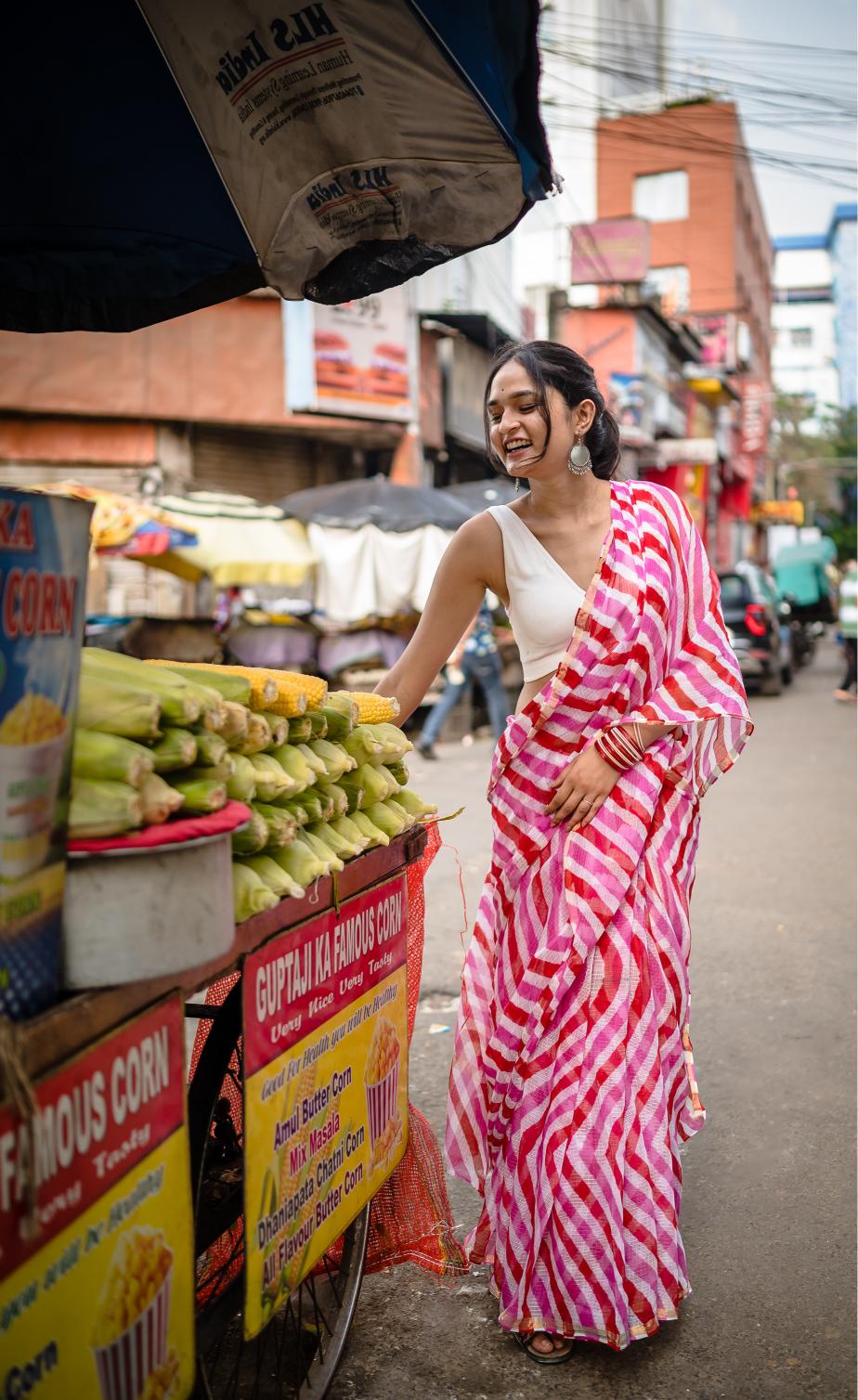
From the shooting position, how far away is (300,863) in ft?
6.29

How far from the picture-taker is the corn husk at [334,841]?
210cm

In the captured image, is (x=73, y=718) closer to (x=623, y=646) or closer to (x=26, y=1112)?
(x=26, y=1112)

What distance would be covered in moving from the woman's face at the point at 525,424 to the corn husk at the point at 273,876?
1131mm

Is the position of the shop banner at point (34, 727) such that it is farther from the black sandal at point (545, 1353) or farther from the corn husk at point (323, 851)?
the black sandal at point (545, 1353)

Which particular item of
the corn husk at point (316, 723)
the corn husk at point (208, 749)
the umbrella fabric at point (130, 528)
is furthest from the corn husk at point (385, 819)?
the umbrella fabric at point (130, 528)

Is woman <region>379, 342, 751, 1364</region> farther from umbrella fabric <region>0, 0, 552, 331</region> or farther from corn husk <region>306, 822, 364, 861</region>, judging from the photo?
corn husk <region>306, 822, 364, 861</region>

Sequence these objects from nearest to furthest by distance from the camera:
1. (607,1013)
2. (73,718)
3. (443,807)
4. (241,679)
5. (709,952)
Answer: (73,718)
(241,679)
(607,1013)
(709,952)
(443,807)

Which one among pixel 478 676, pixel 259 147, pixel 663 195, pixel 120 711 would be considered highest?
pixel 663 195

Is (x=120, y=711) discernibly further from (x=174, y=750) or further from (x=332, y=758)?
(x=332, y=758)

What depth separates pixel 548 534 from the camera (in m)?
2.69

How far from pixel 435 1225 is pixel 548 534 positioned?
1526 millimetres

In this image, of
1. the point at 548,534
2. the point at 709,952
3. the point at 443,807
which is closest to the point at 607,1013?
the point at 548,534

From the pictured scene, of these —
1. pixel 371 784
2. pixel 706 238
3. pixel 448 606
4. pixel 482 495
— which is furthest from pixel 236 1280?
pixel 706 238

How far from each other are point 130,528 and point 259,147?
27.0 ft
